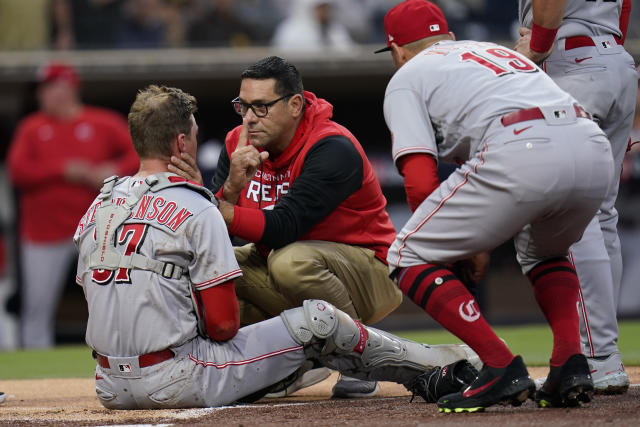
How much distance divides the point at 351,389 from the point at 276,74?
1397 mm

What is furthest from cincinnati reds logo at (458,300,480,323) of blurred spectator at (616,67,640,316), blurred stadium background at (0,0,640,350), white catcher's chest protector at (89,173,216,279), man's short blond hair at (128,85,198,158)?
blurred spectator at (616,67,640,316)

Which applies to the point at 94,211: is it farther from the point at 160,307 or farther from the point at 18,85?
the point at 18,85

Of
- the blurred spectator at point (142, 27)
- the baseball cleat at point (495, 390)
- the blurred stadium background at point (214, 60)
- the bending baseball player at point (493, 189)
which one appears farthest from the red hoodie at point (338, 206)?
the blurred spectator at point (142, 27)

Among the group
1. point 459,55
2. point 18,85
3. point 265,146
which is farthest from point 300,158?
point 18,85

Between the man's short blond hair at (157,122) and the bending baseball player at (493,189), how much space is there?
0.79m

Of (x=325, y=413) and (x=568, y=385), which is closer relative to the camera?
(x=568, y=385)

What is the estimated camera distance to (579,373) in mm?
3254

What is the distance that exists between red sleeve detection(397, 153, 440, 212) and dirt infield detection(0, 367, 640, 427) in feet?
2.48

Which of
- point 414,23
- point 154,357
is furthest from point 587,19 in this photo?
point 154,357

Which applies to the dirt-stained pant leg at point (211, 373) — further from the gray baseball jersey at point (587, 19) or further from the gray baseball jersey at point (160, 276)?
the gray baseball jersey at point (587, 19)

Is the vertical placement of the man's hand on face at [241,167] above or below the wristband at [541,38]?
below

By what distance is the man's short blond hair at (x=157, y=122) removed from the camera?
12.0 ft

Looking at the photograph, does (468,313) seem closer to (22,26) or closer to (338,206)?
(338,206)

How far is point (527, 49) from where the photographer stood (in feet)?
13.1
